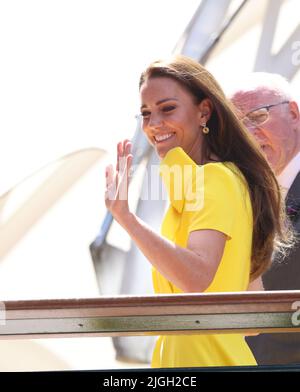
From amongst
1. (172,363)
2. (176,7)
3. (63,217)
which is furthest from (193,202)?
(176,7)

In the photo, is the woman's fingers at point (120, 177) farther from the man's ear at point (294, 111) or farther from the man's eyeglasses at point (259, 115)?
the man's ear at point (294, 111)

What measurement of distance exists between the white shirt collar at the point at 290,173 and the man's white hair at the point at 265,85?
14cm

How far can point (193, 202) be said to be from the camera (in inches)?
58.8

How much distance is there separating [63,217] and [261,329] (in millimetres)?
805

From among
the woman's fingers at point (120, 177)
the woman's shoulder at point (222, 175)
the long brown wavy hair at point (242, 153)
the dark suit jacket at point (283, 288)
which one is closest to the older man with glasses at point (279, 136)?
the dark suit jacket at point (283, 288)

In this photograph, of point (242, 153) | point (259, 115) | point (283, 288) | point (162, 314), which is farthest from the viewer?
point (259, 115)

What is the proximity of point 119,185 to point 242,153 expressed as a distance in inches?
10.4

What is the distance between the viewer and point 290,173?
81.2 inches

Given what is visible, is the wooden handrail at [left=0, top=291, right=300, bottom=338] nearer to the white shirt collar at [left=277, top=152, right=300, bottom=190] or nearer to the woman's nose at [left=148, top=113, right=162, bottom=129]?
the woman's nose at [left=148, top=113, right=162, bottom=129]

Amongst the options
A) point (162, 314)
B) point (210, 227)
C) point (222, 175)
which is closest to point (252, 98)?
point (222, 175)

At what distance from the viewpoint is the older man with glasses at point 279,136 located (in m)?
1.92

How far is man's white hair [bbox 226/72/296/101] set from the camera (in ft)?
6.70

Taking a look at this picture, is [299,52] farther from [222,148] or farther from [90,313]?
[90,313]

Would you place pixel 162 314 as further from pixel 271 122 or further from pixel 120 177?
pixel 271 122
